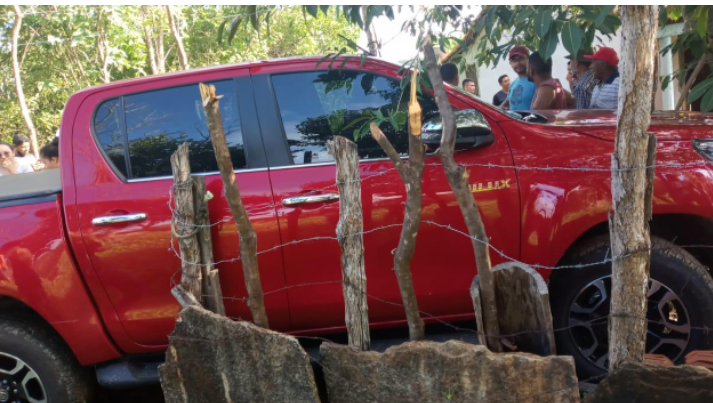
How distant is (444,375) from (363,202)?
3.26 feet

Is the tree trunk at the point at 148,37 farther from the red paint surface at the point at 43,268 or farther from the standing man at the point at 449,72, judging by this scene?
the red paint surface at the point at 43,268

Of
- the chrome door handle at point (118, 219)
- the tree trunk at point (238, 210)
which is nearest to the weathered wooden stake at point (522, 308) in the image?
the tree trunk at point (238, 210)

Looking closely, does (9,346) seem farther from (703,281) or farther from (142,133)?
(703,281)

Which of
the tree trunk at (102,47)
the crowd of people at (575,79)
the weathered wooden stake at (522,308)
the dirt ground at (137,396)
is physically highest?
the tree trunk at (102,47)

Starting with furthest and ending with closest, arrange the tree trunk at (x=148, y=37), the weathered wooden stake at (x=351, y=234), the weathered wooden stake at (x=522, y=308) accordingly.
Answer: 1. the tree trunk at (x=148, y=37)
2. the weathered wooden stake at (x=351, y=234)
3. the weathered wooden stake at (x=522, y=308)

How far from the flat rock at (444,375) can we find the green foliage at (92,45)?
8007 millimetres

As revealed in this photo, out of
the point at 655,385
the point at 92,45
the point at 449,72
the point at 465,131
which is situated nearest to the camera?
the point at 655,385

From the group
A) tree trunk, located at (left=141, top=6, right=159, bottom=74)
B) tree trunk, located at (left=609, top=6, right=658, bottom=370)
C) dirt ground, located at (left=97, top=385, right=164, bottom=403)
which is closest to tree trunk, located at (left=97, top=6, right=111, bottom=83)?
tree trunk, located at (left=141, top=6, right=159, bottom=74)

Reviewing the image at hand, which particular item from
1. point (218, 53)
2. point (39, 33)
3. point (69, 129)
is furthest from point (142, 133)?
point (218, 53)

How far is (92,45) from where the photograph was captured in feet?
58.9

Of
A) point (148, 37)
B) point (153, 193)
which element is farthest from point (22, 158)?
point (148, 37)

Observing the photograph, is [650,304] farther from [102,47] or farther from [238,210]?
[102,47]

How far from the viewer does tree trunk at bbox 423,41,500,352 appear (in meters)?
2.70

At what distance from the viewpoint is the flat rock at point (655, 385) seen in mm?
2545
